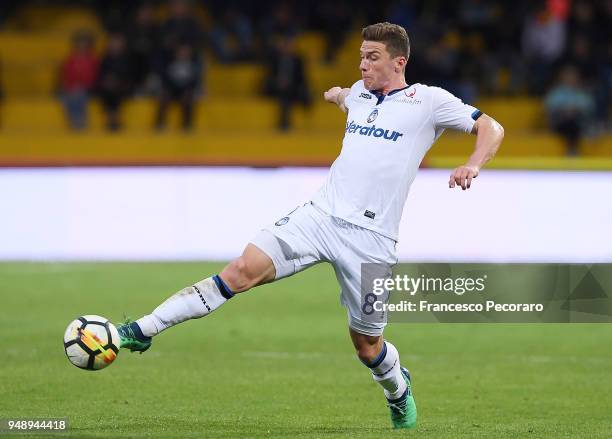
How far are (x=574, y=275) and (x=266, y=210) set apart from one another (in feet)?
17.8

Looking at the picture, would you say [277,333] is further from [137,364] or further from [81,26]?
[81,26]

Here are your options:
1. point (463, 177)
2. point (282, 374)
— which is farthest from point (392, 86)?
point (282, 374)

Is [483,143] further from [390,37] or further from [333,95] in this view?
[333,95]

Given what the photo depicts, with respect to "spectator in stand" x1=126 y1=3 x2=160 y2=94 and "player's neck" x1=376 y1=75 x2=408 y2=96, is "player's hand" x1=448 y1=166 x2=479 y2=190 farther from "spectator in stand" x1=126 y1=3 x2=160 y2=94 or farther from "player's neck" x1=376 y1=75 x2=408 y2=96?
"spectator in stand" x1=126 y1=3 x2=160 y2=94

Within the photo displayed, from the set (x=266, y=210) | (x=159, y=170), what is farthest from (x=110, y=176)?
(x=266, y=210)

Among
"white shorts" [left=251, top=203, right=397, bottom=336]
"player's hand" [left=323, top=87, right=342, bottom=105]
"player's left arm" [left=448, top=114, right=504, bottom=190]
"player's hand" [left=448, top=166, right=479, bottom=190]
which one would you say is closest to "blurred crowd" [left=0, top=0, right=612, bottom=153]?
"player's hand" [left=323, top=87, right=342, bottom=105]

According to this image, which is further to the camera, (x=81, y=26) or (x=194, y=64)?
(x=81, y=26)

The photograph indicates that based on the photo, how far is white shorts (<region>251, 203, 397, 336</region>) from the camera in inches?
286

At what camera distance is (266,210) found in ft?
53.0

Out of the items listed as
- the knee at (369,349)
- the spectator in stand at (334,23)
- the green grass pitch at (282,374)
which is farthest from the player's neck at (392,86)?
the spectator in stand at (334,23)

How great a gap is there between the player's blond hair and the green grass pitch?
2.23m

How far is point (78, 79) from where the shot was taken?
21266 mm

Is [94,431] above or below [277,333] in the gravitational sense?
above

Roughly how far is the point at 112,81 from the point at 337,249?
14287 mm
